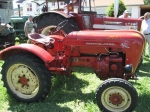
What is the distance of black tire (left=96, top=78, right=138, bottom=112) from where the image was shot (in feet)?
11.4

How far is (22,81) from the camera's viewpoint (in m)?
4.09

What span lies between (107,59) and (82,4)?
141 inches

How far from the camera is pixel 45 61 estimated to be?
3.85 metres

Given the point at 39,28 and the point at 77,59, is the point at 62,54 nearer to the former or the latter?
the point at 77,59

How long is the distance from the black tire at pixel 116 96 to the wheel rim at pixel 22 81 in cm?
109

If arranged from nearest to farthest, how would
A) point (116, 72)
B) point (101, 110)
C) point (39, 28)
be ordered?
1. point (101, 110)
2. point (116, 72)
3. point (39, 28)

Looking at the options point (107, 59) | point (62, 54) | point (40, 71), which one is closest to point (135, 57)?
point (107, 59)

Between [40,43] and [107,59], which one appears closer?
[107,59]

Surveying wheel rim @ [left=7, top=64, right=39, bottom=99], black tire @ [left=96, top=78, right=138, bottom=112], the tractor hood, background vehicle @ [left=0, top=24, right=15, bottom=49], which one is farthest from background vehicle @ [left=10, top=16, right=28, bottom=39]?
black tire @ [left=96, top=78, right=138, bottom=112]

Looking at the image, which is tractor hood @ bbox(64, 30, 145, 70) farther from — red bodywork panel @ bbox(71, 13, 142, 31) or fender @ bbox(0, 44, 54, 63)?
red bodywork panel @ bbox(71, 13, 142, 31)

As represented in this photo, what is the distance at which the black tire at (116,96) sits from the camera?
11.4 ft

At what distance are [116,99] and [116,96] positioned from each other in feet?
0.14

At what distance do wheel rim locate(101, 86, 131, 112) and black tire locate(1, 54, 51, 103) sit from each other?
0.94 meters

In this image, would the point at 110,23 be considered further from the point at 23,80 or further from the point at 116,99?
the point at 116,99
